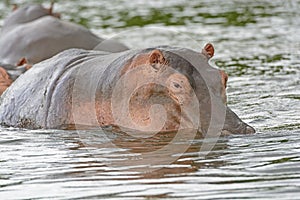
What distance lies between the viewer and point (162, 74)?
620 centimetres

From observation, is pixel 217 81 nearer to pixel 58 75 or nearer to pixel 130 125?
pixel 130 125

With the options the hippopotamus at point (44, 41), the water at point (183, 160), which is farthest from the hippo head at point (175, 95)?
the hippopotamus at point (44, 41)

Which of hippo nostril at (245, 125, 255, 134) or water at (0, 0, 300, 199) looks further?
hippo nostril at (245, 125, 255, 134)

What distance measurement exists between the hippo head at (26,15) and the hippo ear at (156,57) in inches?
258

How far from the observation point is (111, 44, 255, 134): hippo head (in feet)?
20.1

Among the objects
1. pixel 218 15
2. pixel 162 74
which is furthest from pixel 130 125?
pixel 218 15

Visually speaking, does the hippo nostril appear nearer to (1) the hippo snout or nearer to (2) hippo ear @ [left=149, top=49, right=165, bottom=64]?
(1) the hippo snout

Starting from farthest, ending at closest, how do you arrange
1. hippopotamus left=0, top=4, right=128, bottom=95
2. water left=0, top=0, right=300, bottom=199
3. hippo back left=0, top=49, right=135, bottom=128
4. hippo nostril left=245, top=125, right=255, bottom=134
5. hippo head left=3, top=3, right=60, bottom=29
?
1. hippo head left=3, top=3, right=60, bottom=29
2. hippopotamus left=0, top=4, right=128, bottom=95
3. hippo back left=0, top=49, right=135, bottom=128
4. hippo nostril left=245, top=125, right=255, bottom=134
5. water left=0, top=0, right=300, bottom=199

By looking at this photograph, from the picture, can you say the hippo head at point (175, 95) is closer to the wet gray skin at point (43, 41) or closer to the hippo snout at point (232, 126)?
the hippo snout at point (232, 126)

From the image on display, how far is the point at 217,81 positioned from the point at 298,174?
128 centimetres

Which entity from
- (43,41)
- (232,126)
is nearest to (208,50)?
(232,126)

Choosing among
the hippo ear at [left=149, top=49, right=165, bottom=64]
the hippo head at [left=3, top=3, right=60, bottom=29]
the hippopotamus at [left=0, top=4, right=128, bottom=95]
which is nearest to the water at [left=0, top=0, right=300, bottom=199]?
the hippo ear at [left=149, top=49, right=165, bottom=64]

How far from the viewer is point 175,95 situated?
242 inches

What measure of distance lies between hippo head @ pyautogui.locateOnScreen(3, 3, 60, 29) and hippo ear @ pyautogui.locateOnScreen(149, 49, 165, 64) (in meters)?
6.56
